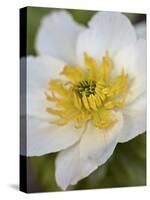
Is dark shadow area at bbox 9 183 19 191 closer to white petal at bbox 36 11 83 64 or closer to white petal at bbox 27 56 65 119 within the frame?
white petal at bbox 27 56 65 119

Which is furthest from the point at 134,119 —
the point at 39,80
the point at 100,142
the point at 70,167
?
the point at 39,80

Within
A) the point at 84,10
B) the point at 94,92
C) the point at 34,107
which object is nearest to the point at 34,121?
the point at 34,107

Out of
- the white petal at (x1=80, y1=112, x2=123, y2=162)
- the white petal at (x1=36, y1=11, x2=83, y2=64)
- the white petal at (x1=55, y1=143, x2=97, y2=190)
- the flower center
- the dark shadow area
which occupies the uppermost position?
the white petal at (x1=36, y1=11, x2=83, y2=64)

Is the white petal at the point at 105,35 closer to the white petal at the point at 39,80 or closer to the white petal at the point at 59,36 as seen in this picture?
the white petal at the point at 59,36

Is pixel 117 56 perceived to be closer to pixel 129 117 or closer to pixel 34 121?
pixel 129 117

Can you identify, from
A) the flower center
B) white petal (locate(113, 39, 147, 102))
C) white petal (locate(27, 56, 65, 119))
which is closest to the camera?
white petal (locate(27, 56, 65, 119))

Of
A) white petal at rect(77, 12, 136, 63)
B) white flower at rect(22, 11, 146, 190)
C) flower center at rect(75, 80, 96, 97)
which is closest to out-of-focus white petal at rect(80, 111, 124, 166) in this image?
white flower at rect(22, 11, 146, 190)

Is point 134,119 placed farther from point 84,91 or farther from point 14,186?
point 14,186
